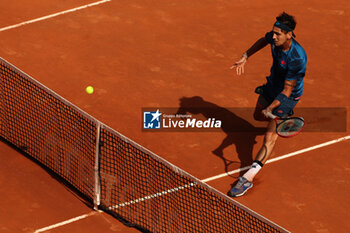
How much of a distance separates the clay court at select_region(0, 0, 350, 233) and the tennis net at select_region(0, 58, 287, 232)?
0.85 feet

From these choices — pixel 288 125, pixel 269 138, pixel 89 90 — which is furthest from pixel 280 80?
pixel 89 90

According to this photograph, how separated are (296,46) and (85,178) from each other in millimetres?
3782

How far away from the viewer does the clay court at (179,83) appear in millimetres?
12922

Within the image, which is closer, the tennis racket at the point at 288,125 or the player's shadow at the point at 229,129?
the tennis racket at the point at 288,125

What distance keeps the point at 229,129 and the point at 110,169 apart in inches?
97.6

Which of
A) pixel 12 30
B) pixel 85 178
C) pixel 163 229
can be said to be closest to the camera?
pixel 163 229

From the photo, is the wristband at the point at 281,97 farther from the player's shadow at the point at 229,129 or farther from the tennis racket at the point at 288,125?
the player's shadow at the point at 229,129

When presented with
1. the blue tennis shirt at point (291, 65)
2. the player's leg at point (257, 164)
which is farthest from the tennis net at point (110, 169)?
the blue tennis shirt at point (291, 65)

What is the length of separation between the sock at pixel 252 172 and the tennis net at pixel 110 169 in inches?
26.3

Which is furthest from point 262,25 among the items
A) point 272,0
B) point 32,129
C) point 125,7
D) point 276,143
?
point 32,129

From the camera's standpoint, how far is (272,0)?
1948cm

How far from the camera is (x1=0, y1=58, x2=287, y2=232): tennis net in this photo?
1240cm

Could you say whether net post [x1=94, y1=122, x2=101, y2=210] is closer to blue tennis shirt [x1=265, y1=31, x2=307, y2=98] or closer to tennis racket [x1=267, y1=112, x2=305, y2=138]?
tennis racket [x1=267, y1=112, x2=305, y2=138]

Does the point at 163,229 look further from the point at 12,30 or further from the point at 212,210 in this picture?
the point at 12,30
